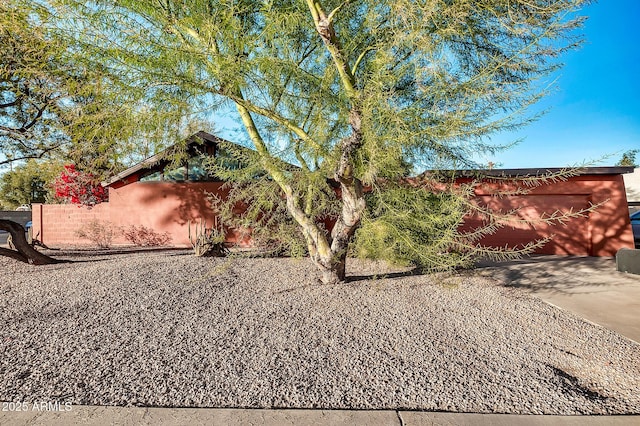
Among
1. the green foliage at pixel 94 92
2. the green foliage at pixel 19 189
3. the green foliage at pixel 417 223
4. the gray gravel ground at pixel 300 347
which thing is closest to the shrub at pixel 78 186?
the green foliage at pixel 94 92

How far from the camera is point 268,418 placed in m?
2.50


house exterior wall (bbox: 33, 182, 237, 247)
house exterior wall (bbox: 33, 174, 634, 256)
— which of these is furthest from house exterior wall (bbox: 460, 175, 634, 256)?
house exterior wall (bbox: 33, 182, 237, 247)

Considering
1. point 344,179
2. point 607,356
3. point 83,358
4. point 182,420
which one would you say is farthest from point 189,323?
point 607,356

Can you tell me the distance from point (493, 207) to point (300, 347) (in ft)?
31.4

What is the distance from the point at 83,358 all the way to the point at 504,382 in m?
4.02

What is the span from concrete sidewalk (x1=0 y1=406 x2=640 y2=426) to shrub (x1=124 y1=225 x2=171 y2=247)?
442 inches

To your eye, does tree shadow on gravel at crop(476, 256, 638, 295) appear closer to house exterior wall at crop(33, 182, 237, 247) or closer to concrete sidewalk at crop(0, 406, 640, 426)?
concrete sidewalk at crop(0, 406, 640, 426)

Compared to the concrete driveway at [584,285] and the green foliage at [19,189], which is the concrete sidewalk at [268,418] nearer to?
the concrete driveway at [584,285]

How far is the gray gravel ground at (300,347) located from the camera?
2826 millimetres

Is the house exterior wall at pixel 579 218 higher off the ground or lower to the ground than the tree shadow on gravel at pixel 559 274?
higher

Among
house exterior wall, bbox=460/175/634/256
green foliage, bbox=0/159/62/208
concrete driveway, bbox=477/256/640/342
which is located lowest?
concrete driveway, bbox=477/256/640/342

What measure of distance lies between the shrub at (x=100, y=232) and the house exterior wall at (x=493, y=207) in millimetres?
226

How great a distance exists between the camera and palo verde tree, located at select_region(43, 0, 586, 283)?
174 inches

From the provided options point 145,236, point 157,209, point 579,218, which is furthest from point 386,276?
point 145,236
